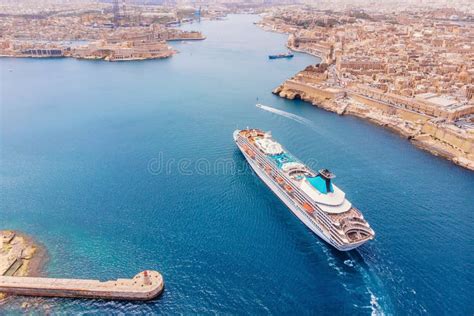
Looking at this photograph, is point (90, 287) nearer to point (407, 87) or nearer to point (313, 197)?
point (313, 197)

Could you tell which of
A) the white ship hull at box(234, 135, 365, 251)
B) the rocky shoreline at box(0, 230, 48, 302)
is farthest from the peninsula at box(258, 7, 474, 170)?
the rocky shoreline at box(0, 230, 48, 302)

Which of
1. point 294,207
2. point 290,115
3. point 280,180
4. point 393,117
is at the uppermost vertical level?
point 393,117

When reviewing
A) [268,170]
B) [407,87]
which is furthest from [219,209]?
[407,87]

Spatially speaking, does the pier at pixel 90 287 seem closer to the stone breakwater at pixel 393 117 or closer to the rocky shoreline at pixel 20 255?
the rocky shoreline at pixel 20 255

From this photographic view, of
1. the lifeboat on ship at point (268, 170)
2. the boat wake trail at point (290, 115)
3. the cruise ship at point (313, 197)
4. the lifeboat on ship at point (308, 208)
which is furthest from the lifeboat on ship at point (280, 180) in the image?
the boat wake trail at point (290, 115)

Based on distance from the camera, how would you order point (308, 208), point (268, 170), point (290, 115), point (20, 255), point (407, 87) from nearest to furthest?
point (20, 255) < point (308, 208) < point (268, 170) < point (290, 115) < point (407, 87)
